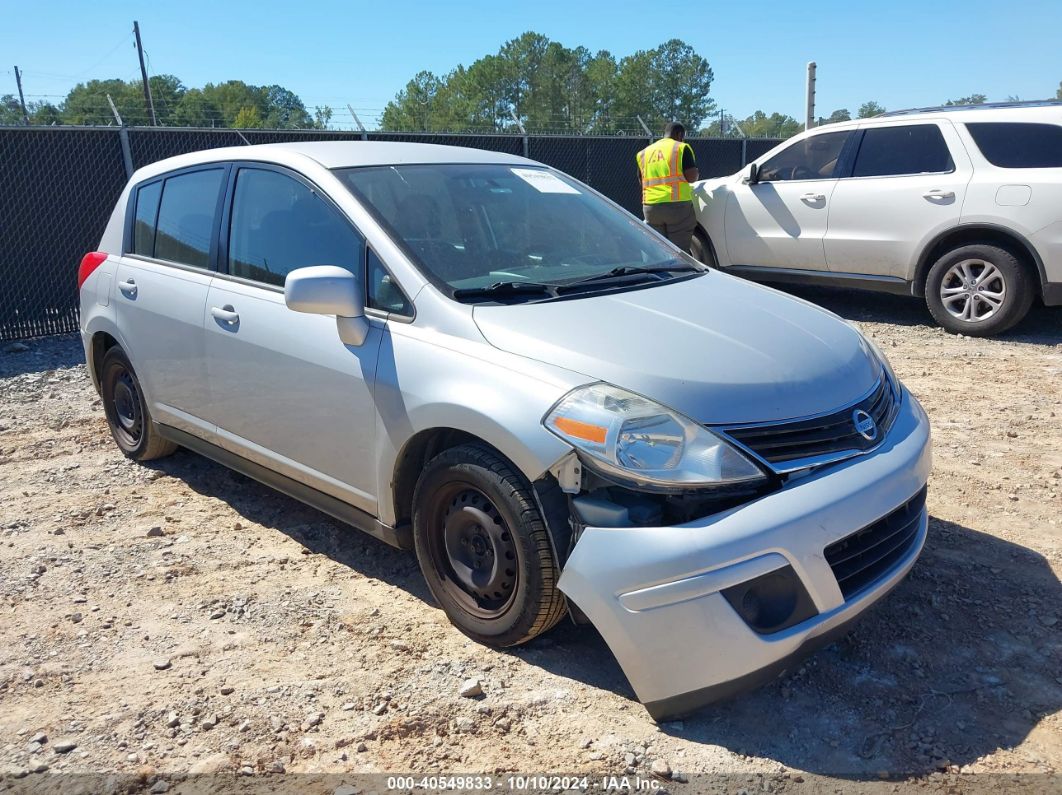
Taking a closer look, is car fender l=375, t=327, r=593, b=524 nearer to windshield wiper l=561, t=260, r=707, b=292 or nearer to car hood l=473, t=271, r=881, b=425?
car hood l=473, t=271, r=881, b=425

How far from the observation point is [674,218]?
9.27 meters

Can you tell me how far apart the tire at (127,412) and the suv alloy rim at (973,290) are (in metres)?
6.34

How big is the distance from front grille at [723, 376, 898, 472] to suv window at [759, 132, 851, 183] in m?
6.19

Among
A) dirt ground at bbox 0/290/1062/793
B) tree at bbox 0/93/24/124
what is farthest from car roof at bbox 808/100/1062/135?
tree at bbox 0/93/24/124

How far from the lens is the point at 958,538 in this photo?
388cm

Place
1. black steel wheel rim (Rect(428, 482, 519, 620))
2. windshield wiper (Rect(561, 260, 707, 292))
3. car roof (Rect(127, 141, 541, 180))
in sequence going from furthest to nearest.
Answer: car roof (Rect(127, 141, 541, 180)) → windshield wiper (Rect(561, 260, 707, 292)) → black steel wheel rim (Rect(428, 482, 519, 620))

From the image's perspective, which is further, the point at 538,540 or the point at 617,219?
the point at 617,219

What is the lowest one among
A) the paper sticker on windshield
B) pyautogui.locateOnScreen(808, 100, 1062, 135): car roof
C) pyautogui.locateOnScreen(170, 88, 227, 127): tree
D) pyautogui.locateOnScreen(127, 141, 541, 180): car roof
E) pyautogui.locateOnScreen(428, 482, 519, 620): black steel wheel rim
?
pyautogui.locateOnScreen(428, 482, 519, 620): black steel wheel rim

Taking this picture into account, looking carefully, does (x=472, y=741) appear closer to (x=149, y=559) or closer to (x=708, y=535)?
(x=708, y=535)

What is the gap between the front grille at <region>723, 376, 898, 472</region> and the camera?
2652mm

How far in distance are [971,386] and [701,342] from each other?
13.2ft

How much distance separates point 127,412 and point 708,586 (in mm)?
3995

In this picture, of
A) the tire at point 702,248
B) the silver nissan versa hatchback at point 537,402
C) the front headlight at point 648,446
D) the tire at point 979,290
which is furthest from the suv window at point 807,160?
the front headlight at point 648,446


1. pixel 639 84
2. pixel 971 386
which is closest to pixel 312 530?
pixel 971 386
